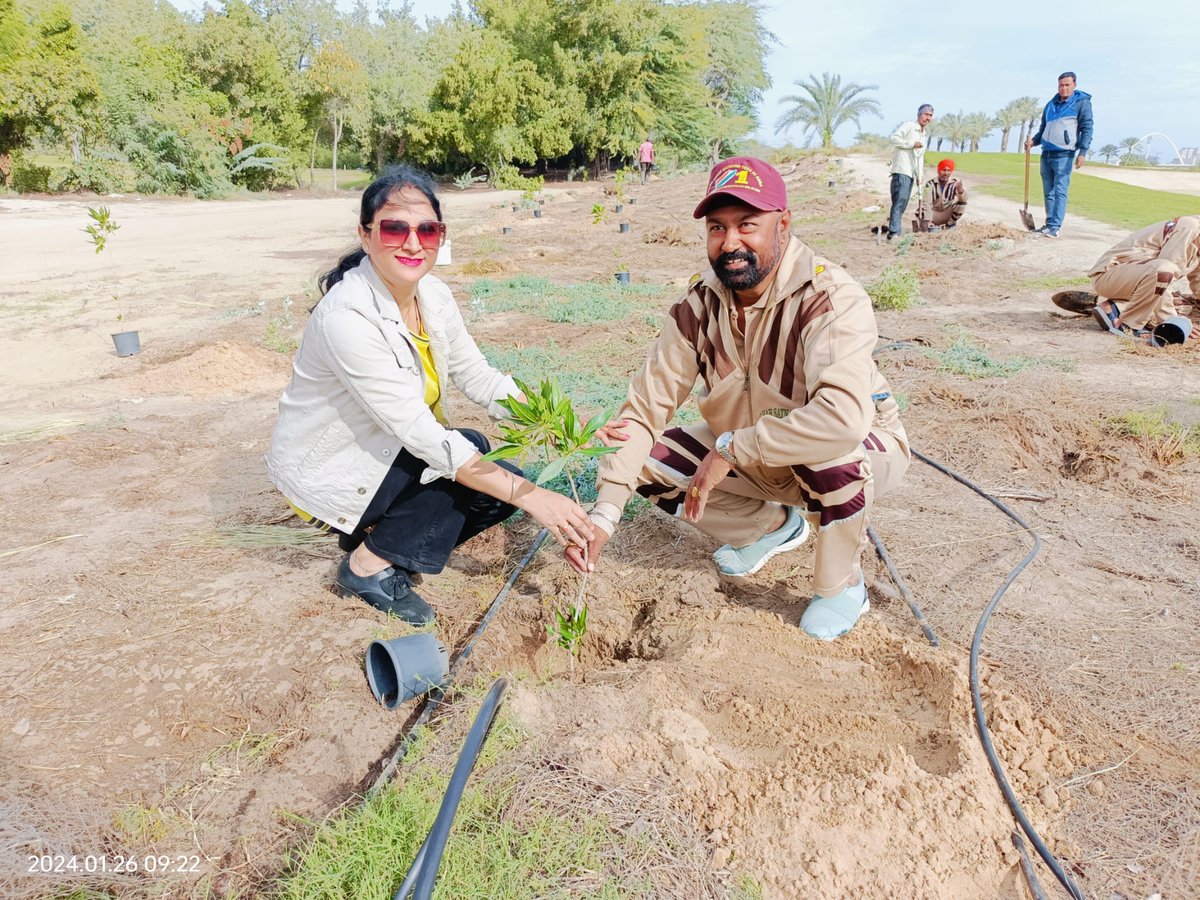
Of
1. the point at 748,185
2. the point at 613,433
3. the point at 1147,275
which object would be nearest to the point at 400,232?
the point at 613,433

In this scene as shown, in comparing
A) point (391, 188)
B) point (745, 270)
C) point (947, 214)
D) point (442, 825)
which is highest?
point (947, 214)

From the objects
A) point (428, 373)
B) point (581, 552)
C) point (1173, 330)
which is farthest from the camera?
point (1173, 330)

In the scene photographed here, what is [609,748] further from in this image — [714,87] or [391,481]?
[714,87]

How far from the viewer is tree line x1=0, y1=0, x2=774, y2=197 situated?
22.1 m

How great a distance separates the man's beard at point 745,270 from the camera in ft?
7.58

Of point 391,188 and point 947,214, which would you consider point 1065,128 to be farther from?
point 391,188

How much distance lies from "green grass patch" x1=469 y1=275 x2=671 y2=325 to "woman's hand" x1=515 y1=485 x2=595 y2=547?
449cm

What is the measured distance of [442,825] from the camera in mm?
1533

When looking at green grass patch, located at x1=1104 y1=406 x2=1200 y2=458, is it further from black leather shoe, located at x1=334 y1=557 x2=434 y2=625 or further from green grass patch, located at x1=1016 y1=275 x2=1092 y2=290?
green grass patch, located at x1=1016 y1=275 x2=1092 y2=290

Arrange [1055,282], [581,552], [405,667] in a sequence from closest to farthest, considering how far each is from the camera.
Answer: [405,667] → [581,552] → [1055,282]

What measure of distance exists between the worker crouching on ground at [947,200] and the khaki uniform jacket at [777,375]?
959 cm

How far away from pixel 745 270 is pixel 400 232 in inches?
41.4

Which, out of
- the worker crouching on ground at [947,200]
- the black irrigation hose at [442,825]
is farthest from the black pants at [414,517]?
the worker crouching on ground at [947,200]

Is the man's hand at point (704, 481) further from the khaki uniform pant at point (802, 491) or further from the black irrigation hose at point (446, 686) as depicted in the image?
the black irrigation hose at point (446, 686)
